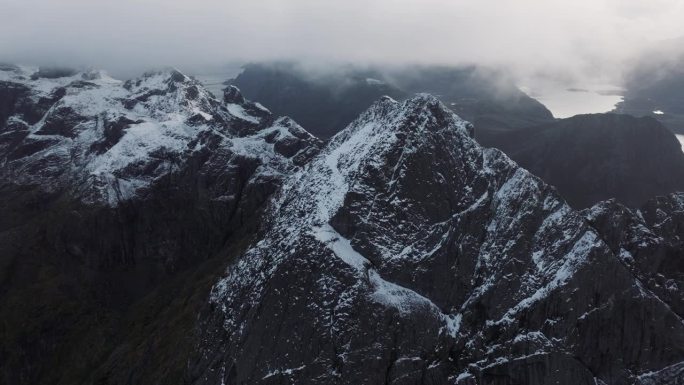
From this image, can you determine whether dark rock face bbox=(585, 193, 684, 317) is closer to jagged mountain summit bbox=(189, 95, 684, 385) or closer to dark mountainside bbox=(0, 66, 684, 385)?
dark mountainside bbox=(0, 66, 684, 385)

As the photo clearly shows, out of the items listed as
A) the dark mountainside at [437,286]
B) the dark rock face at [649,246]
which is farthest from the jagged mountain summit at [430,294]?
the dark rock face at [649,246]

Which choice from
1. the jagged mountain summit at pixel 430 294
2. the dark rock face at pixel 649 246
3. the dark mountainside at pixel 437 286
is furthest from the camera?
the dark rock face at pixel 649 246

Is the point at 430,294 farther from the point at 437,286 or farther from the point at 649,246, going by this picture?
the point at 649,246

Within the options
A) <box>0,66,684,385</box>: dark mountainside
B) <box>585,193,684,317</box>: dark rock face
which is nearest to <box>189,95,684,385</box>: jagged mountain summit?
<box>0,66,684,385</box>: dark mountainside

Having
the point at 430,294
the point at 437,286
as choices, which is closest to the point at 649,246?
the point at 437,286

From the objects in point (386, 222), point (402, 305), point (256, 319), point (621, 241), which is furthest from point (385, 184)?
point (621, 241)

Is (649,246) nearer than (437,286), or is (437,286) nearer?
(437,286)

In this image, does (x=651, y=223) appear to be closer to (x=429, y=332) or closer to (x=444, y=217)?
(x=444, y=217)

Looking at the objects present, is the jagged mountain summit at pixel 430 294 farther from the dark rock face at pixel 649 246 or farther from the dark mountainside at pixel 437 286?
the dark rock face at pixel 649 246
